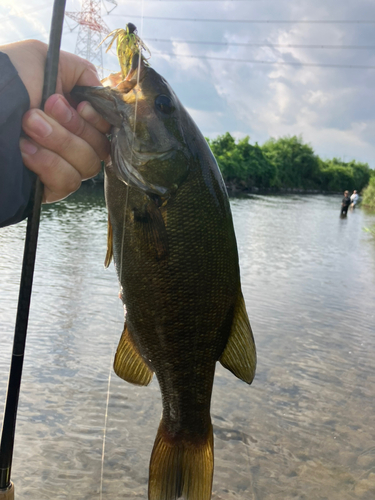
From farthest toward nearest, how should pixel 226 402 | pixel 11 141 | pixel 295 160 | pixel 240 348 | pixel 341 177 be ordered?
pixel 341 177 < pixel 295 160 < pixel 226 402 < pixel 240 348 < pixel 11 141

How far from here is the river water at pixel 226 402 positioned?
370 centimetres

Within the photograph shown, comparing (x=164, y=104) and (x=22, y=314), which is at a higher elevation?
(x=164, y=104)

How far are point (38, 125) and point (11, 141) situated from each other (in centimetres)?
12

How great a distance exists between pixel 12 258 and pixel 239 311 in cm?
913

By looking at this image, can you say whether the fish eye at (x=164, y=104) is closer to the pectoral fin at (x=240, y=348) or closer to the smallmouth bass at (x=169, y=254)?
the smallmouth bass at (x=169, y=254)

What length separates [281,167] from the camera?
10388 cm

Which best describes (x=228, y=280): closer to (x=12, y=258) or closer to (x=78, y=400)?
(x=78, y=400)

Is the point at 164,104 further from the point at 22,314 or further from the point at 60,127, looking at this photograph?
the point at 22,314

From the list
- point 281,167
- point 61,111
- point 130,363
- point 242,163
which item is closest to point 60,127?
point 61,111

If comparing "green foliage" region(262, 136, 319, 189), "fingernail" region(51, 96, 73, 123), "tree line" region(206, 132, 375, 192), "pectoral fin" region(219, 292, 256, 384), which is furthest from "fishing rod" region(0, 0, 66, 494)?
"green foliage" region(262, 136, 319, 189)

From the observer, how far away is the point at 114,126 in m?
1.89

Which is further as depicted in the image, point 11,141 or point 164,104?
point 164,104

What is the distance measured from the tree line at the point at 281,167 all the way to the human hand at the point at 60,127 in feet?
225

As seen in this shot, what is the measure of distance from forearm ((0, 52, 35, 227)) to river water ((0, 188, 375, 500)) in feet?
8.28
